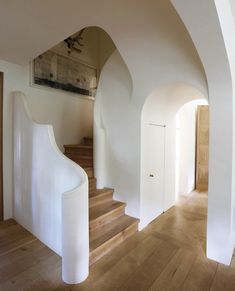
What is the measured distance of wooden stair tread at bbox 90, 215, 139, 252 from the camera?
2241 mm

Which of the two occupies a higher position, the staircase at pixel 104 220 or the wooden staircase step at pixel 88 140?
the wooden staircase step at pixel 88 140

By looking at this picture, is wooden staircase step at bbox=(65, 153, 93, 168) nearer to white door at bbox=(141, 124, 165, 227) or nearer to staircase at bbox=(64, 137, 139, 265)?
staircase at bbox=(64, 137, 139, 265)

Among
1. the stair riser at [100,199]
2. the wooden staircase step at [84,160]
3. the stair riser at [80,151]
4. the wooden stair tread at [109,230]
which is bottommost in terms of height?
the wooden stair tread at [109,230]

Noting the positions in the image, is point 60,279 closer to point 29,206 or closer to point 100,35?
point 29,206

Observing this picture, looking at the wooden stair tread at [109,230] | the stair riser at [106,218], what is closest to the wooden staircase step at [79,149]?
the stair riser at [106,218]

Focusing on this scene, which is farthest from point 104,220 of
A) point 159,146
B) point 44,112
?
point 44,112

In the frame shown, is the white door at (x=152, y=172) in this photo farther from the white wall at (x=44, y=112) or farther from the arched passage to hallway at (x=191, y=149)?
the white wall at (x=44, y=112)

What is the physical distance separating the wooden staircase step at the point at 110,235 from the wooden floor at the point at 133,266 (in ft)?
0.23

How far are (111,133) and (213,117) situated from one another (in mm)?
1526

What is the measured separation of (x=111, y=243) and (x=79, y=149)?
1.70 meters

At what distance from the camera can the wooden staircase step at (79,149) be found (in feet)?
11.0

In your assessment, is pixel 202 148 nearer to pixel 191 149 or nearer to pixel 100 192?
pixel 191 149

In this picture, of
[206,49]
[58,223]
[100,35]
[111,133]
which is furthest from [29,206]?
[100,35]

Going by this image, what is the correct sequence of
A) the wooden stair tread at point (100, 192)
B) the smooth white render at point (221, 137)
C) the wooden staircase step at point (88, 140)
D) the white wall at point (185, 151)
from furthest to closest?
the white wall at point (185, 151)
the wooden staircase step at point (88, 140)
the wooden stair tread at point (100, 192)
the smooth white render at point (221, 137)
